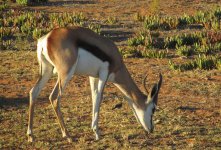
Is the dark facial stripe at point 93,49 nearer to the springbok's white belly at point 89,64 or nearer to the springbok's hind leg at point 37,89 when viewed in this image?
the springbok's white belly at point 89,64

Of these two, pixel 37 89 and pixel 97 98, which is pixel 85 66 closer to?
pixel 97 98

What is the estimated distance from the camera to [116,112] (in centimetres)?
1243

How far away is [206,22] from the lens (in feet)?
76.6

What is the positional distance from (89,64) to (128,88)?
3.32 feet

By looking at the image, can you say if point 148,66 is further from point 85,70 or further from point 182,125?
point 85,70

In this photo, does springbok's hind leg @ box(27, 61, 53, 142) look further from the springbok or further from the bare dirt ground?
the bare dirt ground

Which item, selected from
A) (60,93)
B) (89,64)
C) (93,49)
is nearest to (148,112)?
(89,64)

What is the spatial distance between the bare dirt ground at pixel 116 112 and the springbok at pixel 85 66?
0.37 meters

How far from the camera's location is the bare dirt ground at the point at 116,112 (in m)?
10.4

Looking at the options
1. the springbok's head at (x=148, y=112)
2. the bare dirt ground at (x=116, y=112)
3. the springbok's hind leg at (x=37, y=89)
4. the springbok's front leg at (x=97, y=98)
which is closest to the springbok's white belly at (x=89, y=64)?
the springbok's front leg at (x=97, y=98)

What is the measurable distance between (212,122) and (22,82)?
19.6 ft

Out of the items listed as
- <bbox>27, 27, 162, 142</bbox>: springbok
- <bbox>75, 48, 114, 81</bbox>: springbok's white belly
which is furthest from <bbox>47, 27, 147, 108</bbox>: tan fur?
<bbox>75, 48, 114, 81</bbox>: springbok's white belly

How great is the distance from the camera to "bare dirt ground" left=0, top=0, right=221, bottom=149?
34.2 ft

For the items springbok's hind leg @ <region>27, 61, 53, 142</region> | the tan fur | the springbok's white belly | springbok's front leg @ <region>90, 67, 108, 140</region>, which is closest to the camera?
the tan fur
